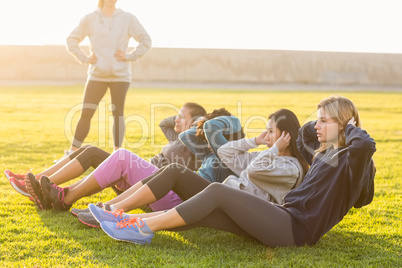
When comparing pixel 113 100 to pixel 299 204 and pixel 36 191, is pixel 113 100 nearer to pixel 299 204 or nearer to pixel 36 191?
pixel 36 191

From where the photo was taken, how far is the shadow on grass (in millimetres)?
3227

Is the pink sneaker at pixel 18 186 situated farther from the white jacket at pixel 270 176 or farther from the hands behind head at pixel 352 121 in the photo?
the hands behind head at pixel 352 121

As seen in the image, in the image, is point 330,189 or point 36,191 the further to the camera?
point 36,191

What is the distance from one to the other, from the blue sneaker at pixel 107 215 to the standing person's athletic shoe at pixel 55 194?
28.9 inches

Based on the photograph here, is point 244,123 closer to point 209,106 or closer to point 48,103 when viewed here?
point 209,106

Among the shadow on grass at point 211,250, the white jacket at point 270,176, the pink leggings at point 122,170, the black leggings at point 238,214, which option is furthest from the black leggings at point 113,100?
the black leggings at point 238,214

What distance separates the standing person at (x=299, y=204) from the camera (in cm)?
317

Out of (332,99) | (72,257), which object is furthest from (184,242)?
(332,99)

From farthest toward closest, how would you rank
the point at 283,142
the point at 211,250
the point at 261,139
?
the point at 261,139 → the point at 283,142 → the point at 211,250

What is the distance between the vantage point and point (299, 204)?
3.25 metres

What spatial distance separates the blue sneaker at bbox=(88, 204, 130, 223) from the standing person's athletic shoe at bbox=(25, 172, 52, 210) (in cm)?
82

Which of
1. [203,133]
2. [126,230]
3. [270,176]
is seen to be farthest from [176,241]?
[203,133]

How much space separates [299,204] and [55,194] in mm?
2008

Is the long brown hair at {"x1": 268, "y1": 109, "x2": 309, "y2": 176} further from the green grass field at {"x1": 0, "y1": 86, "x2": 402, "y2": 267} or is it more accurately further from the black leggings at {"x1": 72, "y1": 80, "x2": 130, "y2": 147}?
the black leggings at {"x1": 72, "y1": 80, "x2": 130, "y2": 147}
